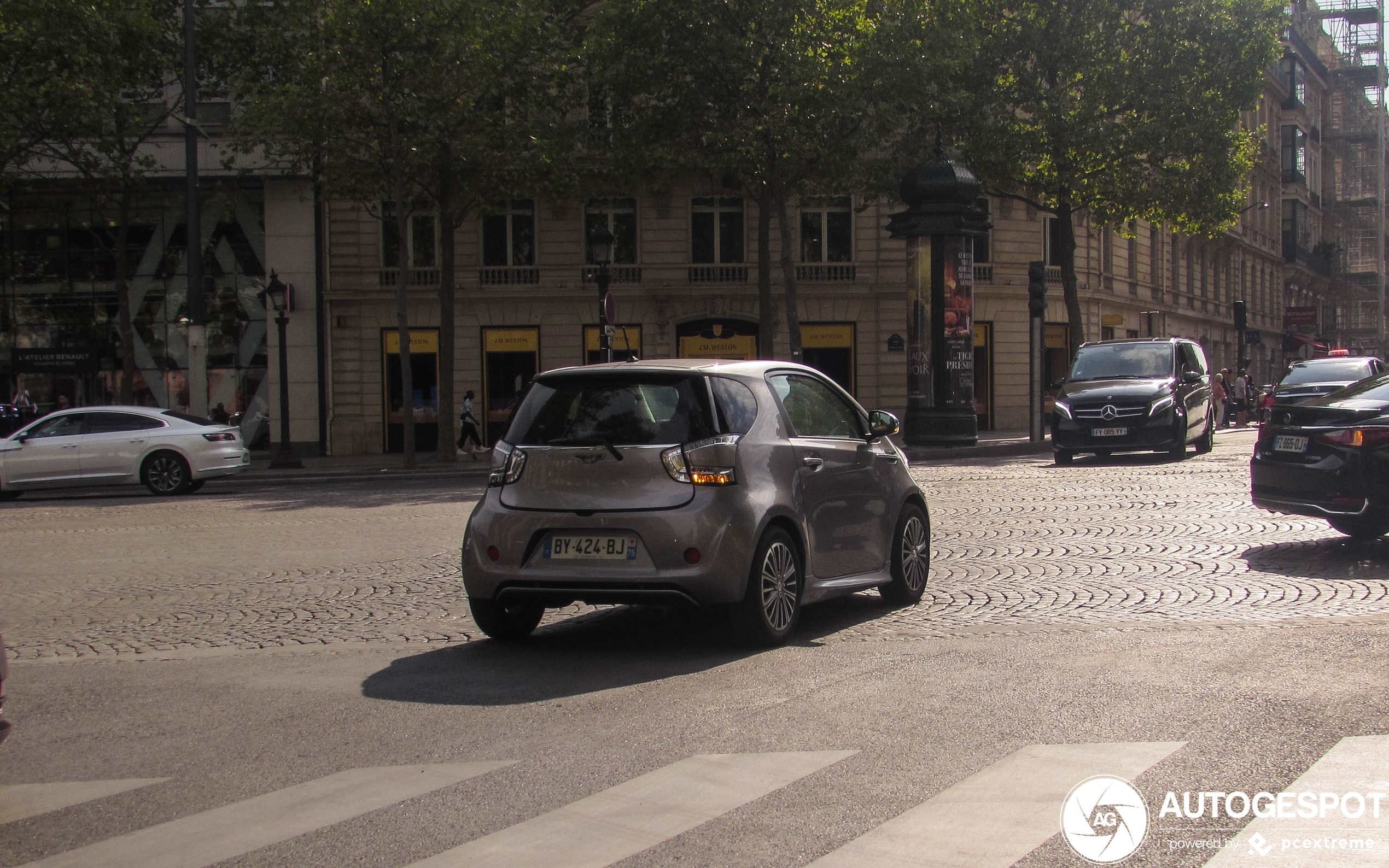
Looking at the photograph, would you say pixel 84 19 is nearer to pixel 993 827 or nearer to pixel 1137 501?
pixel 1137 501

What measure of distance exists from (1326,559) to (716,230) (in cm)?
2800

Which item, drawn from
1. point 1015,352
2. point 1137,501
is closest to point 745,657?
point 1137,501

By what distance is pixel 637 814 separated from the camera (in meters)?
4.40

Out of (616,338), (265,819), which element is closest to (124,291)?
(616,338)

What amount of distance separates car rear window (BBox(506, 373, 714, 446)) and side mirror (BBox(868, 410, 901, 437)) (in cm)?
169

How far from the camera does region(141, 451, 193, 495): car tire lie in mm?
21625

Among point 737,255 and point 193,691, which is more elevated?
point 737,255

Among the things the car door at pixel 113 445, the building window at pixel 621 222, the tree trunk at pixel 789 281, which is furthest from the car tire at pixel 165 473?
the building window at pixel 621 222

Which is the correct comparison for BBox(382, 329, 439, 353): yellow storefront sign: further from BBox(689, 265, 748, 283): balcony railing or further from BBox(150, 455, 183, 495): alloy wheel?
BBox(150, 455, 183, 495): alloy wheel

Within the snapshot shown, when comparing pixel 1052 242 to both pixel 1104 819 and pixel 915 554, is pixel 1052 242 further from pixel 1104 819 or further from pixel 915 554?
pixel 1104 819

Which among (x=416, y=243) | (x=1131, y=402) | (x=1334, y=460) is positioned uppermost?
(x=416, y=243)

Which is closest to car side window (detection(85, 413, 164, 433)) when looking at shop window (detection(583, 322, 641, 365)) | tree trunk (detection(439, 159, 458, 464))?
tree trunk (detection(439, 159, 458, 464))

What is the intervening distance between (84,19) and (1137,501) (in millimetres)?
23579

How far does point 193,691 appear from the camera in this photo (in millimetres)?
6684
